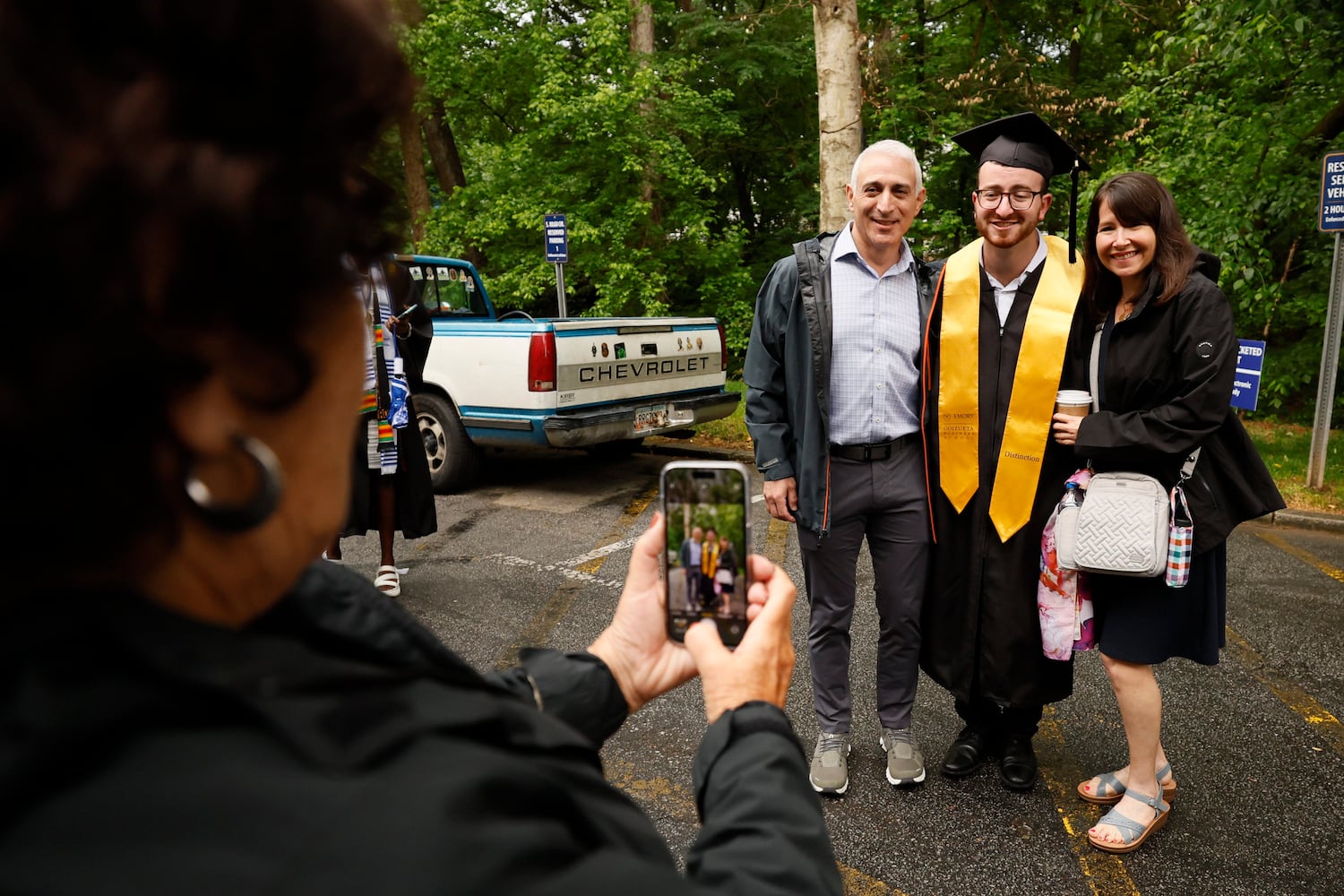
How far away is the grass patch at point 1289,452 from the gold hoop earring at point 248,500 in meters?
5.37

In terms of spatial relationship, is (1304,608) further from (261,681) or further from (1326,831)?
(261,681)

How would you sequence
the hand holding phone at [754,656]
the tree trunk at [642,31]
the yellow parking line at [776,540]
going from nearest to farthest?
the hand holding phone at [754,656] < the yellow parking line at [776,540] < the tree trunk at [642,31]

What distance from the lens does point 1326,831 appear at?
292 centimetres

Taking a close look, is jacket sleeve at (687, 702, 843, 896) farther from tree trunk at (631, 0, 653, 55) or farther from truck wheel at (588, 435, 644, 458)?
tree trunk at (631, 0, 653, 55)

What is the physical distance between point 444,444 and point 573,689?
668cm

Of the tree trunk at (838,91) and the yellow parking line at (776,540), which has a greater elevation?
the tree trunk at (838,91)

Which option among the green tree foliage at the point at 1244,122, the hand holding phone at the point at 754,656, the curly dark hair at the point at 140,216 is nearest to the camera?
the curly dark hair at the point at 140,216

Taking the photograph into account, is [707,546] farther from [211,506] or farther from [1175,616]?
[1175,616]

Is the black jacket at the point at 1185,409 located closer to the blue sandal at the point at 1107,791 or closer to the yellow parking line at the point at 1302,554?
the blue sandal at the point at 1107,791

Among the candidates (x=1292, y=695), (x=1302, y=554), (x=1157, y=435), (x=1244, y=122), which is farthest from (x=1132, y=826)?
(x=1244, y=122)

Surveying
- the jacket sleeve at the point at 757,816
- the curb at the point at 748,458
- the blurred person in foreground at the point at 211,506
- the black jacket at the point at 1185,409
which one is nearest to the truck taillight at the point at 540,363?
the curb at the point at 748,458

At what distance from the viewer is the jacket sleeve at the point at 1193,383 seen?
2691 millimetres

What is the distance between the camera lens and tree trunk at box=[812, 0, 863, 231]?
7758mm

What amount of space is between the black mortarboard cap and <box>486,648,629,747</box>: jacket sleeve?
250 cm
